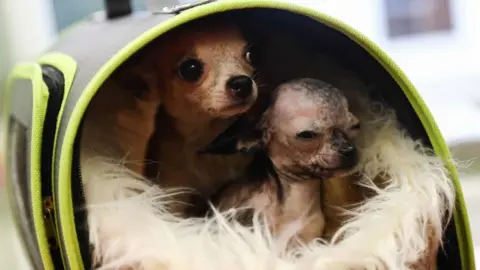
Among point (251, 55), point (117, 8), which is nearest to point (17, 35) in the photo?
point (117, 8)

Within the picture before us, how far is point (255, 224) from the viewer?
496 millimetres

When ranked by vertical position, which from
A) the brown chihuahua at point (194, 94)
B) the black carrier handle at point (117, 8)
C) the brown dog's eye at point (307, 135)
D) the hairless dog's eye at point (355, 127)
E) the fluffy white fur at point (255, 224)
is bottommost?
the fluffy white fur at point (255, 224)

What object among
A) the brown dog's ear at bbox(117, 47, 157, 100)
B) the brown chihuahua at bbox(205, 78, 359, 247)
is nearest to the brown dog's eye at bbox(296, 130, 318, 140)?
the brown chihuahua at bbox(205, 78, 359, 247)

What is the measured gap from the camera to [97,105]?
49 centimetres

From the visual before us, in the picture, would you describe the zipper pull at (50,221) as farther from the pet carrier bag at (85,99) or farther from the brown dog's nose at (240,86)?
the brown dog's nose at (240,86)

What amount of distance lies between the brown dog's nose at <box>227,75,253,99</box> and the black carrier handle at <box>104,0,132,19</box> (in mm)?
124

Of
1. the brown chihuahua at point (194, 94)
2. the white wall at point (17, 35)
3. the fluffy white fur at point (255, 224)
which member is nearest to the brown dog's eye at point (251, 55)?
the brown chihuahua at point (194, 94)

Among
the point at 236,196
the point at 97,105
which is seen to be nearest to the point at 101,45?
the point at 97,105

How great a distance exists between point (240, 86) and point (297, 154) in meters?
0.07

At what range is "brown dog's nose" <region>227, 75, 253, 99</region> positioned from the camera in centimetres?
49

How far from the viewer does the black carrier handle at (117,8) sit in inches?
21.9

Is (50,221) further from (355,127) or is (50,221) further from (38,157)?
(355,127)

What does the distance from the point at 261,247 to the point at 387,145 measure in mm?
131

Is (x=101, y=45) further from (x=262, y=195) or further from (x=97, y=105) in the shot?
(x=262, y=195)
